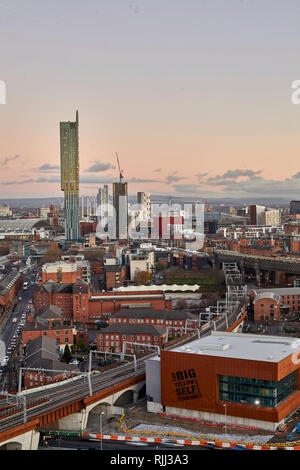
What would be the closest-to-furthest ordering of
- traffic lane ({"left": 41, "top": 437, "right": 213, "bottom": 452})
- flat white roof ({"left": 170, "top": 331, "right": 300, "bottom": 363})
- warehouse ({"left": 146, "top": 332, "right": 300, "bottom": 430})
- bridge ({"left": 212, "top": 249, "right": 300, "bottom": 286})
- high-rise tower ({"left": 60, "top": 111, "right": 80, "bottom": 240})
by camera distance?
traffic lane ({"left": 41, "top": 437, "right": 213, "bottom": 452}) → warehouse ({"left": 146, "top": 332, "right": 300, "bottom": 430}) → flat white roof ({"left": 170, "top": 331, "right": 300, "bottom": 363}) → bridge ({"left": 212, "top": 249, "right": 300, "bottom": 286}) → high-rise tower ({"left": 60, "top": 111, "right": 80, "bottom": 240})

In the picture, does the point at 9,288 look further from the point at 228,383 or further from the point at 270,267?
the point at 228,383

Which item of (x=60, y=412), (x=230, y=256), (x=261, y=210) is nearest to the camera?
(x=60, y=412)

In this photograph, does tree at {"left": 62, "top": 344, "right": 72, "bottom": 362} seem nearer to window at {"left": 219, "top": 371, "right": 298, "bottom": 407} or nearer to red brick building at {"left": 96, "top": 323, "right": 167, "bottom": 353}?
red brick building at {"left": 96, "top": 323, "right": 167, "bottom": 353}

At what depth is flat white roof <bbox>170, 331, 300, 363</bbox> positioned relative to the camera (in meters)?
8.20

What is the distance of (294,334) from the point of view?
13906 millimetres

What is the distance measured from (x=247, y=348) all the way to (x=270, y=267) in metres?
12.9

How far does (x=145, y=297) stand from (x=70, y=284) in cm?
226

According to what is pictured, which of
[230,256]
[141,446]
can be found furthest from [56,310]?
[230,256]

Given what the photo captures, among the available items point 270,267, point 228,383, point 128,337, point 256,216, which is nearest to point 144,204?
point 256,216

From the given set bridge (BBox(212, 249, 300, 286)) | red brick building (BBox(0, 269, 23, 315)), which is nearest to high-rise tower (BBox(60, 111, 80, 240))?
red brick building (BBox(0, 269, 23, 315))

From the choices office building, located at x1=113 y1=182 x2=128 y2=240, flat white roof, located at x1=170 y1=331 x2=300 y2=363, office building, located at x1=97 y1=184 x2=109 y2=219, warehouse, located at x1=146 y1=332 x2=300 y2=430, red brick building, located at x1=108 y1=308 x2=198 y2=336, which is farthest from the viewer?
office building, located at x1=97 y1=184 x2=109 y2=219

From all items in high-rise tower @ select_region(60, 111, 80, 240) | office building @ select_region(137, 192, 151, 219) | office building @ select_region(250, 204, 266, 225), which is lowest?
office building @ select_region(250, 204, 266, 225)

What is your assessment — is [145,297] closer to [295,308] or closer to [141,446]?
[295,308]

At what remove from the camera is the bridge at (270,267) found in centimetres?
2080
